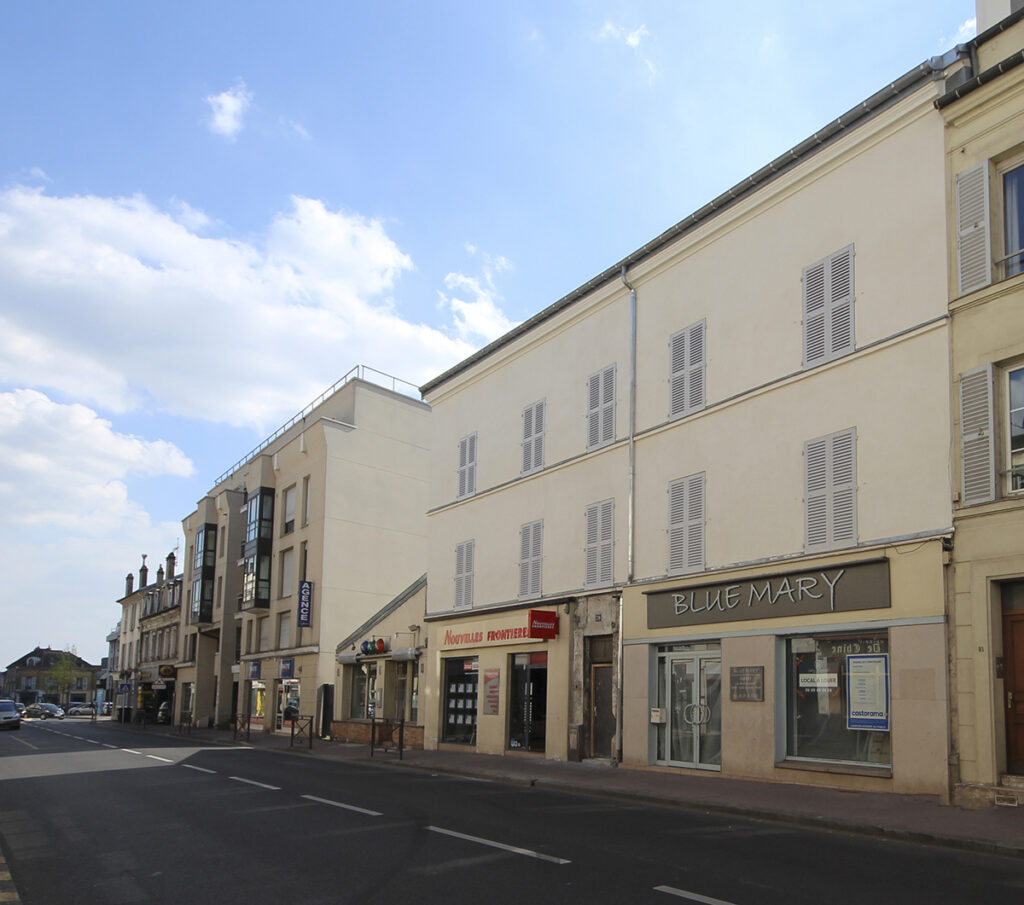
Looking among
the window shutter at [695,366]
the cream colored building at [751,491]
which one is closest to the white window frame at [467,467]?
the cream colored building at [751,491]

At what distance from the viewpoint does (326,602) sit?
36.7 metres

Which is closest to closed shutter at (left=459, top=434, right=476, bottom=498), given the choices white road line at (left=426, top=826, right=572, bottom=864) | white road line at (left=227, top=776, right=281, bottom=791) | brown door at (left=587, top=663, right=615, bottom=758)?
brown door at (left=587, top=663, right=615, bottom=758)

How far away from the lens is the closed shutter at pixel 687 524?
18.0m

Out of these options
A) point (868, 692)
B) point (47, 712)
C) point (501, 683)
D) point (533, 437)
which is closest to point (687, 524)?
point (868, 692)

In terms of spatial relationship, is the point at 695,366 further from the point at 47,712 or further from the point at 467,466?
the point at 47,712

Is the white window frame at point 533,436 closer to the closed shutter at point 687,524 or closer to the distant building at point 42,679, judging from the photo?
the closed shutter at point 687,524

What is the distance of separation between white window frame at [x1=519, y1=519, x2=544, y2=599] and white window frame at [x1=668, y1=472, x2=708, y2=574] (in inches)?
197

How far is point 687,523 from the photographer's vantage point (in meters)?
18.3

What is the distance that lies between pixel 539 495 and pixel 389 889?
53.2 feet

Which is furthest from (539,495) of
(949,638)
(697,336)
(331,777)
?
(949,638)

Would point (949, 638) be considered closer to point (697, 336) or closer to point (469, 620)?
point (697, 336)

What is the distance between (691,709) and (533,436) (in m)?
8.52

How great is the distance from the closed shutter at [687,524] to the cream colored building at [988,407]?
549 centimetres

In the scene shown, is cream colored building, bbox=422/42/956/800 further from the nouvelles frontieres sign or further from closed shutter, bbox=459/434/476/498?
closed shutter, bbox=459/434/476/498
